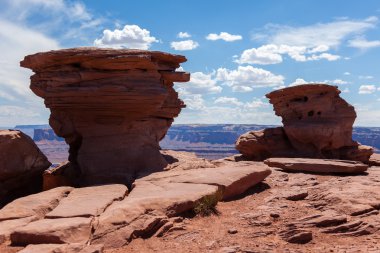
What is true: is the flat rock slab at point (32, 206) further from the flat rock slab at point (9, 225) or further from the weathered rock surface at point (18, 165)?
the weathered rock surface at point (18, 165)

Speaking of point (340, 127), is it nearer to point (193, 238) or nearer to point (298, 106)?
point (298, 106)

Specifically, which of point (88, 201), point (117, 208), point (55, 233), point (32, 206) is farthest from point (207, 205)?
point (32, 206)

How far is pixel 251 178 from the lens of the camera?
14.2 m

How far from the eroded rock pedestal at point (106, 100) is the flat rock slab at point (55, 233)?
702cm

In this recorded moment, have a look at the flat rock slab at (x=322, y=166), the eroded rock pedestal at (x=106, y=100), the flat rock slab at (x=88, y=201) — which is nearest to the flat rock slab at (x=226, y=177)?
the flat rock slab at (x=88, y=201)

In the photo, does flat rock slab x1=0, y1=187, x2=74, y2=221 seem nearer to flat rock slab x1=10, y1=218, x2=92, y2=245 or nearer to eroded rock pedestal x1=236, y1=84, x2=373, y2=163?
flat rock slab x1=10, y1=218, x2=92, y2=245

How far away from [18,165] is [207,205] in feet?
34.9

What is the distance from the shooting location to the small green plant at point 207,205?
35.5 ft

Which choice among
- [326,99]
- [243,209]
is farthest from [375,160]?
[243,209]

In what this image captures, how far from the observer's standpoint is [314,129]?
29.5 meters

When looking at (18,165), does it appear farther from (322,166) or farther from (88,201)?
(322,166)

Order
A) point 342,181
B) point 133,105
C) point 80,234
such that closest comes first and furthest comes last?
point 80,234, point 342,181, point 133,105

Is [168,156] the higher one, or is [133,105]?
[133,105]

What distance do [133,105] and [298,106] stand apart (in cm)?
1694
